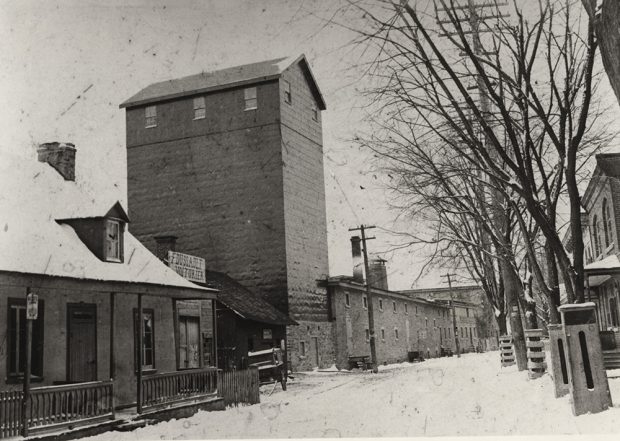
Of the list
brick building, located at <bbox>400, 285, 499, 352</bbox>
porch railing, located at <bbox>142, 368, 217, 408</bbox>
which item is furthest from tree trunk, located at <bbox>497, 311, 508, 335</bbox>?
brick building, located at <bbox>400, 285, 499, 352</bbox>

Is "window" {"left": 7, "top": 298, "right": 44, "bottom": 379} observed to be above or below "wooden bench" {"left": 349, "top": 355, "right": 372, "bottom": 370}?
above

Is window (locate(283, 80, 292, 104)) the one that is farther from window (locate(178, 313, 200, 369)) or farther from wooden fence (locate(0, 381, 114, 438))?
wooden fence (locate(0, 381, 114, 438))

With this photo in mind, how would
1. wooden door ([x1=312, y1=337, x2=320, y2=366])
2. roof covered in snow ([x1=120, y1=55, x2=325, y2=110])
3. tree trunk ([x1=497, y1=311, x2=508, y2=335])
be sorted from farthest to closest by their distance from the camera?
wooden door ([x1=312, y1=337, x2=320, y2=366]), tree trunk ([x1=497, y1=311, x2=508, y2=335]), roof covered in snow ([x1=120, y1=55, x2=325, y2=110])

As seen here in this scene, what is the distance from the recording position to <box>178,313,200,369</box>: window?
64.9 ft

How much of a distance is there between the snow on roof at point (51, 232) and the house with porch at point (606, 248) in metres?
10.8

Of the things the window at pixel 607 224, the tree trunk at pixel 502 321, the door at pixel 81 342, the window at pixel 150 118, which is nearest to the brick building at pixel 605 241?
the window at pixel 607 224

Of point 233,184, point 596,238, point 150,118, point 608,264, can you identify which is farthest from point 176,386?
point 596,238

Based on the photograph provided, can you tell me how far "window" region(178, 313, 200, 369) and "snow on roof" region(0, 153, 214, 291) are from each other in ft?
12.9

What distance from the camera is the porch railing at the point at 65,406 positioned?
10266 millimetres

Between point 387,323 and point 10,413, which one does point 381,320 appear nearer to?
point 387,323

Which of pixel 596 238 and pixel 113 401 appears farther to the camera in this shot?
pixel 596 238

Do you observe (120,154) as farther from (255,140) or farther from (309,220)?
(309,220)

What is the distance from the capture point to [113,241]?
14602 mm

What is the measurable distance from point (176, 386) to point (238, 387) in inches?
93.1
